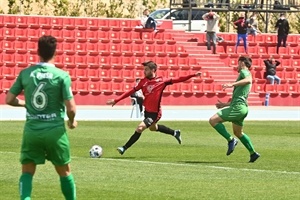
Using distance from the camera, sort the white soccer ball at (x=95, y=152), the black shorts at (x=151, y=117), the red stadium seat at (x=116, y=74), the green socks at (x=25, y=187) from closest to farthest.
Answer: the green socks at (x=25, y=187) → the white soccer ball at (x=95, y=152) → the black shorts at (x=151, y=117) → the red stadium seat at (x=116, y=74)

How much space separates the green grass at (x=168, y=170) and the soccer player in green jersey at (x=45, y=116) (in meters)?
2.60

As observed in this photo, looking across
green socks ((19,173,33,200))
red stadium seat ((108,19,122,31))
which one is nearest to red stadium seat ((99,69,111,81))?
red stadium seat ((108,19,122,31))

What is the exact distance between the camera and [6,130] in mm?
31250

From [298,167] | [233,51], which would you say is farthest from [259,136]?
[233,51]

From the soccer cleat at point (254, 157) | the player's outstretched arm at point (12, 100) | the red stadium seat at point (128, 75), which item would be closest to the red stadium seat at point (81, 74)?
the red stadium seat at point (128, 75)

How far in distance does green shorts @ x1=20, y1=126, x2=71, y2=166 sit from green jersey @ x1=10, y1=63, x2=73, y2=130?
3.0 inches

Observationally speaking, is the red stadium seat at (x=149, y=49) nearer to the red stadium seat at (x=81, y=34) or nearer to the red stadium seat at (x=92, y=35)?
the red stadium seat at (x=92, y=35)

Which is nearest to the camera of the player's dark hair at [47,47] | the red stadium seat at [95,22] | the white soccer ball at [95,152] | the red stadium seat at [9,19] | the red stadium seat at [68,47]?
the player's dark hair at [47,47]

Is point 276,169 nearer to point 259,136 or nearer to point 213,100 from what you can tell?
point 259,136

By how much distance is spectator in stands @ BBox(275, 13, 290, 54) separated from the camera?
5412 centimetres

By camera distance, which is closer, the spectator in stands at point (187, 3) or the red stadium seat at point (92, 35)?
the red stadium seat at point (92, 35)

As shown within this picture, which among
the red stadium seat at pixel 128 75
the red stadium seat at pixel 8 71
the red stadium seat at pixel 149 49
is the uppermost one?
the red stadium seat at pixel 149 49

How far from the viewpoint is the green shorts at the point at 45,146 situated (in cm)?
1177

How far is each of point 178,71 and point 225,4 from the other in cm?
716
